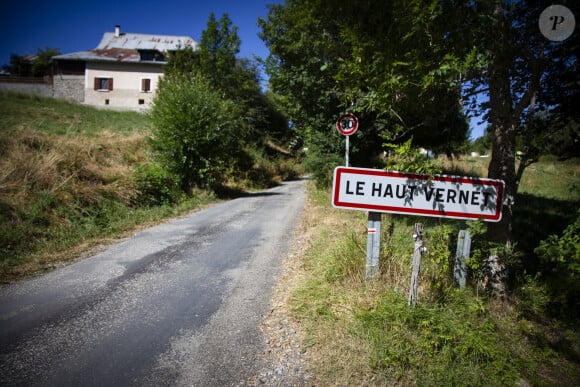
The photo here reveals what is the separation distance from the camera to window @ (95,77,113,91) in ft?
108

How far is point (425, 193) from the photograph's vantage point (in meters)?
2.96

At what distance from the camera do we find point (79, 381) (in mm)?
2316

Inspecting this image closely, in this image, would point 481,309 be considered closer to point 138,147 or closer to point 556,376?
point 556,376

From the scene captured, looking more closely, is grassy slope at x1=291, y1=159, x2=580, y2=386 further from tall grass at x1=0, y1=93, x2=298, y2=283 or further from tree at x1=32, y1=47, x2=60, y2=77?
tree at x1=32, y1=47, x2=60, y2=77

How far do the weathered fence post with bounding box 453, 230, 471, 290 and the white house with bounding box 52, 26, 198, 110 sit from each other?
3613cm

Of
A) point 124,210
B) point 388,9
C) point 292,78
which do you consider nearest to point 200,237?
point 124,210

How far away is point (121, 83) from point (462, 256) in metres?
39.0

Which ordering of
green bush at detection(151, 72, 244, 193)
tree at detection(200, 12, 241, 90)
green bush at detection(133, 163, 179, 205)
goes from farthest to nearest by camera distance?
tree at detection(200, 12, 241, 90) → green bush at detection(151, 72, 244, 193) → green bush at detection(133, 163, 179, 205)

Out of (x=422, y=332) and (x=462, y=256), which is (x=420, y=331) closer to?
(x=422, y=332)

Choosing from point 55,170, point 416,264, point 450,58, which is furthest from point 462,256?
point 55,170

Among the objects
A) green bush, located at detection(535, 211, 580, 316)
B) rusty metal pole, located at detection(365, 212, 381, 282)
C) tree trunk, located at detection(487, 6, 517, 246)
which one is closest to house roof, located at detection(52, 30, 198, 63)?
tree trunk, located at detection(487, 6, 517, 246)

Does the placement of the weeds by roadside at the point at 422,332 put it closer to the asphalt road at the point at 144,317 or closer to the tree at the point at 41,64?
the asphalt road at the point at 144,317

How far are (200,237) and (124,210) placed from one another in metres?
3.01

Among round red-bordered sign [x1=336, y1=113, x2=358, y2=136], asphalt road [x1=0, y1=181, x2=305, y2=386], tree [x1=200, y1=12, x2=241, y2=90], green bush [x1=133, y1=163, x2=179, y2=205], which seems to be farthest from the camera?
tree [x1=200, y1=12, x2=241, y2=90]
